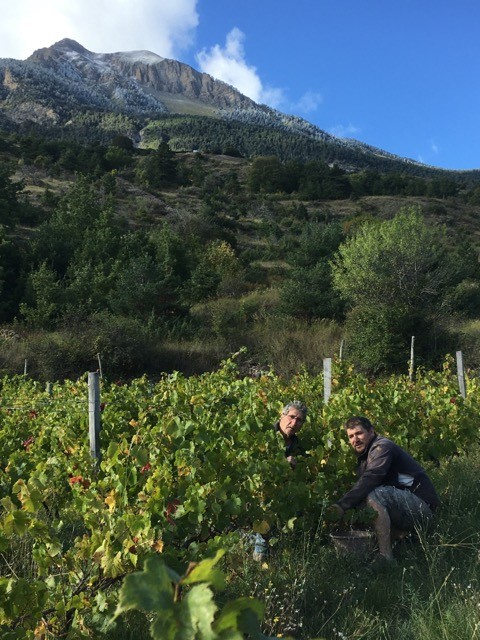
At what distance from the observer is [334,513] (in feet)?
10.7

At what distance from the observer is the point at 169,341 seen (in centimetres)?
1780

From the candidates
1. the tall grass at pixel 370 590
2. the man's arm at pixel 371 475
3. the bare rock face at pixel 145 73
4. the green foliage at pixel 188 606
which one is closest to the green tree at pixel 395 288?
the man's arm at pixel 371 475

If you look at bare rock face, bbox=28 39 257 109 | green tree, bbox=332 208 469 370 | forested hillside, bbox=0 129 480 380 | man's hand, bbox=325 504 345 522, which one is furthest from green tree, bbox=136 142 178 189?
bare rock face, bbox=28 39 257 109

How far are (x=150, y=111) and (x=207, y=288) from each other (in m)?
119

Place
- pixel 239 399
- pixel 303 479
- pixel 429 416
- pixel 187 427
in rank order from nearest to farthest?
pixel 187 427 → pixel 303 479 → pixel 239 399 → pixel 429 416

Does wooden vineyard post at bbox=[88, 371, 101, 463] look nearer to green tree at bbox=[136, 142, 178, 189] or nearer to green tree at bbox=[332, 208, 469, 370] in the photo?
green tree at bbox=[332, 208, 469, 370]

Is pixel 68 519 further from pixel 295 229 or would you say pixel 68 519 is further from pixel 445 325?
pixel 295 229

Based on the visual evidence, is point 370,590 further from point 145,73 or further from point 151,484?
point 145,73

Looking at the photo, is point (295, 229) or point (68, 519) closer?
point (68, 519)

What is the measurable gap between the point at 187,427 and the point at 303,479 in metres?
1.05

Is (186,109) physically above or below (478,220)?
above

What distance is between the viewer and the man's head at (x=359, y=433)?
143 inches

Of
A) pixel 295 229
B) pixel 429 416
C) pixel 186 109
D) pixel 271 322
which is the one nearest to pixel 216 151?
pixel 295 229

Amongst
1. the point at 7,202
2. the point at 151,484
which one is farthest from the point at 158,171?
the point at 151,484
